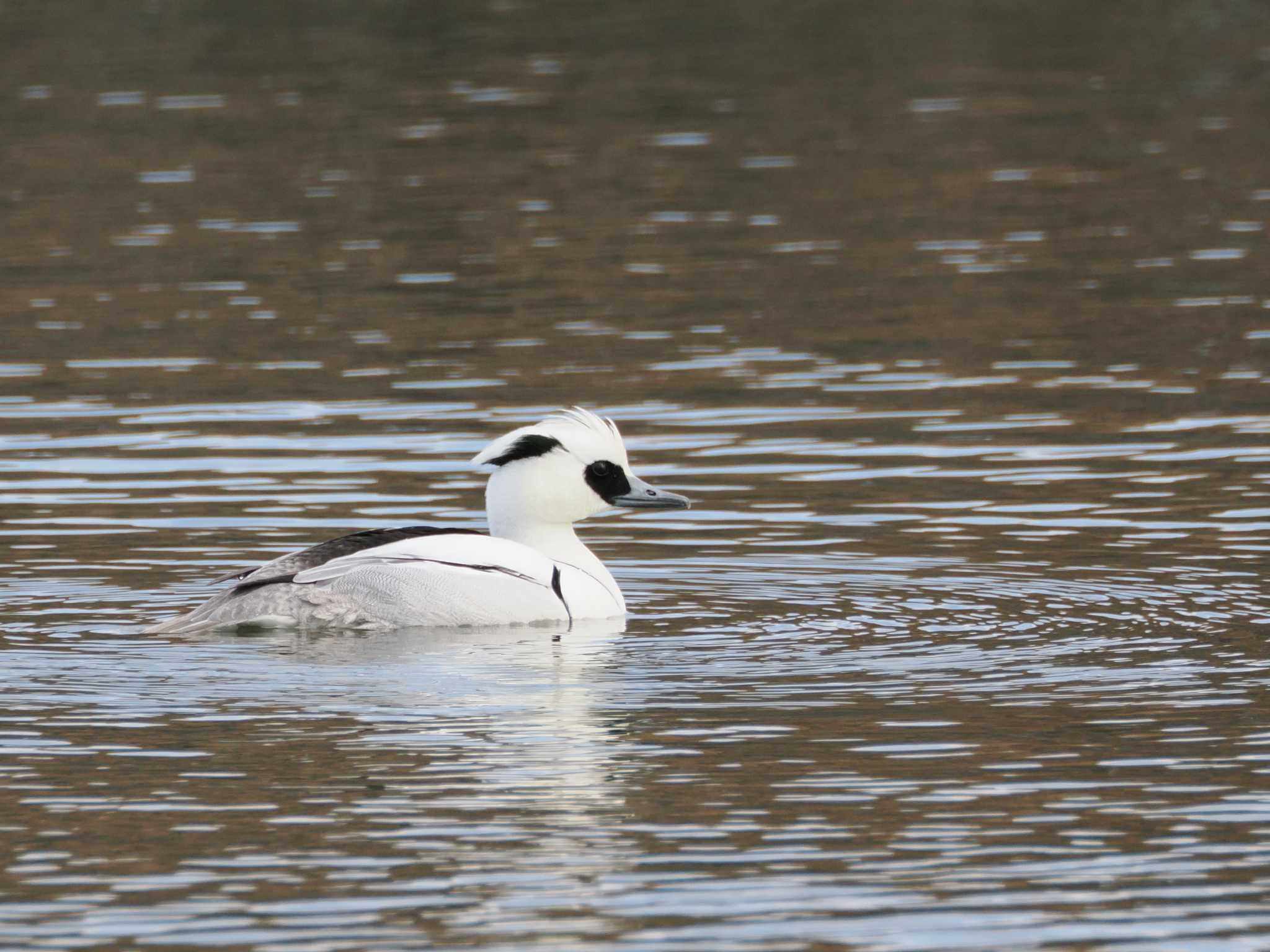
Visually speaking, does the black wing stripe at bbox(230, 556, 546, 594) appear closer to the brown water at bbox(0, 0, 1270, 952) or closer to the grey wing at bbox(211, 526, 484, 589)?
the grey wing at bbox(211, 526, 484, 589)

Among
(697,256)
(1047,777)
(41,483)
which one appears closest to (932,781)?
(1047,777)

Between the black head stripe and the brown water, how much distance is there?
87 centimetres

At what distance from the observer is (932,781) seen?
994 centimetres

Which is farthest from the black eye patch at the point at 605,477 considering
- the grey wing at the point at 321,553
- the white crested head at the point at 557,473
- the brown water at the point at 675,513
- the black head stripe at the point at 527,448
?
the grey wing at the point at 321,553

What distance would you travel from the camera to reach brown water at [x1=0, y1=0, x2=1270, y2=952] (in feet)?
29.2

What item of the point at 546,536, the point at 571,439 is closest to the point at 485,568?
the point at 546,536

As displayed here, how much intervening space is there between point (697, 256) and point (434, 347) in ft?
14.7

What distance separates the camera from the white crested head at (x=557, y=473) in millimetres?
13625

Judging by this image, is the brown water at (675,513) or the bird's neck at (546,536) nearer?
the brown water at (675,513)

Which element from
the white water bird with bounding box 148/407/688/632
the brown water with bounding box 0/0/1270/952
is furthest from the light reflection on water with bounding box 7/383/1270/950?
the white water bird with bounding box 148/407/688/632

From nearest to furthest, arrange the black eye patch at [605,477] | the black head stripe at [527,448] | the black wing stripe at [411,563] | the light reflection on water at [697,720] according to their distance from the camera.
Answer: the light reflection on water at [697,720], the black wing stripe at [411,563], the black head stripe at [527,448], the black eye patch at [605,477]

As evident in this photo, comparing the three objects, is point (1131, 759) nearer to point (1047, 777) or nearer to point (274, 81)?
point (1047, 777)

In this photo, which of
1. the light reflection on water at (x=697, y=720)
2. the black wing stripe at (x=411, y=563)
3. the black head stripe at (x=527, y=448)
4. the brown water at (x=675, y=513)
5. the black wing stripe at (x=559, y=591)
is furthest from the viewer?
the black head stripe at (x=527, y=448)

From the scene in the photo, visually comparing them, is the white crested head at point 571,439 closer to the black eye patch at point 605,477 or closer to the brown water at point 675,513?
the black eye patch at point 605,477
